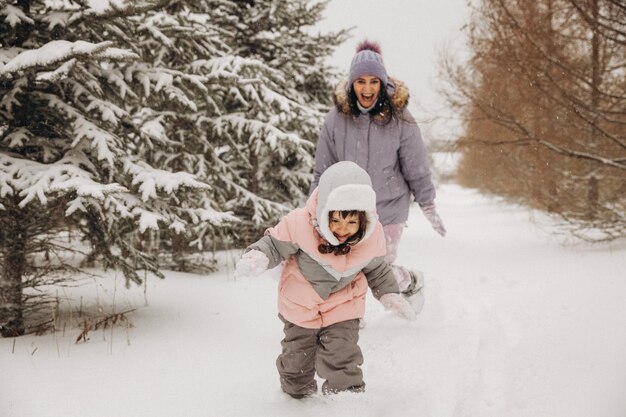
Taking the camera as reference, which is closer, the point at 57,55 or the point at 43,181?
the point at 57,55

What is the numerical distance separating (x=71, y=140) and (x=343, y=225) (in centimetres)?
285

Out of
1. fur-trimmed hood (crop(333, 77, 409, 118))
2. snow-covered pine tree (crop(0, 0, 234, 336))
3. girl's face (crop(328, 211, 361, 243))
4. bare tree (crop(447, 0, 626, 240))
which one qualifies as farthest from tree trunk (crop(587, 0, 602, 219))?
snow-covered pine tree (crop(0, 0, 234, 336))

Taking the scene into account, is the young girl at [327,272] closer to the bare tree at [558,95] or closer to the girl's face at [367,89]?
the girl's face at [367,89]

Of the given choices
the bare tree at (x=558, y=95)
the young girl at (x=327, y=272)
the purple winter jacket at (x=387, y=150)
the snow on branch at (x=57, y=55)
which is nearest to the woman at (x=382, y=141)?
the purple winter jacket at (x=387, y=150)

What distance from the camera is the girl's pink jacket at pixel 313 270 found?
104 inches

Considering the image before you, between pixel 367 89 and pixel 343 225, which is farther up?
pixel 367 89

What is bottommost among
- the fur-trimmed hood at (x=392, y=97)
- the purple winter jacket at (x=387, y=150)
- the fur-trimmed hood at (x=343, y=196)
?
the fur-trimmed hood at (x=343, y=196)

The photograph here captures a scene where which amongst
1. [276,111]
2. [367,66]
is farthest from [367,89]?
[276,111]

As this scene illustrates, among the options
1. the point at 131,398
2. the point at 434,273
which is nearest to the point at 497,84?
the point at 434,273

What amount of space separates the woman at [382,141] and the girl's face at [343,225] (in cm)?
129

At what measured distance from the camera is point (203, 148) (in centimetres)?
709

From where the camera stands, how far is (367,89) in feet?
12.0

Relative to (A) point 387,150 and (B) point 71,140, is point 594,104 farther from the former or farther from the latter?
(B) point 71,140

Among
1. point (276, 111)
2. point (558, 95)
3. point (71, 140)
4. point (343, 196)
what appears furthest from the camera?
point (276, 111)
